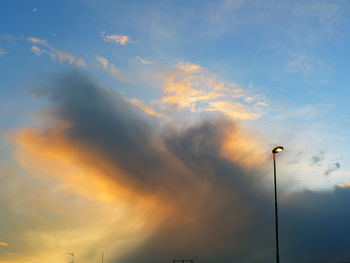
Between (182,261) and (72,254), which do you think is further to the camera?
(72,254)

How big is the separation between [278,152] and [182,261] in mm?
84513

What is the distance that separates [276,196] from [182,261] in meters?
83.6

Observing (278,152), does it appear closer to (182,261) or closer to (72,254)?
(182,261)

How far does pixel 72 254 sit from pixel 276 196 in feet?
393

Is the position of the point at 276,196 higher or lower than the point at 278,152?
lower

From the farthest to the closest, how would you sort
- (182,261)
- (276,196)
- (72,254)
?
(72,254)
(182,261)
(276,196)

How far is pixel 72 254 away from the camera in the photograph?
477 ft

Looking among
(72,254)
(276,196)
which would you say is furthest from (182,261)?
(276,196)

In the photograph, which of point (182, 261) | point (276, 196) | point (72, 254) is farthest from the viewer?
point (72, 254)

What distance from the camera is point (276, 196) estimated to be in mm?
38438

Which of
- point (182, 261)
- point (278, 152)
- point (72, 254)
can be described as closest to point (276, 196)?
point (278, 152)

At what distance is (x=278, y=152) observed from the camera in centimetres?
3891

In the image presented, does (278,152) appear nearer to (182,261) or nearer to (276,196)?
(276,196)

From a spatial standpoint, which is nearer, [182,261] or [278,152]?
[278,152]
